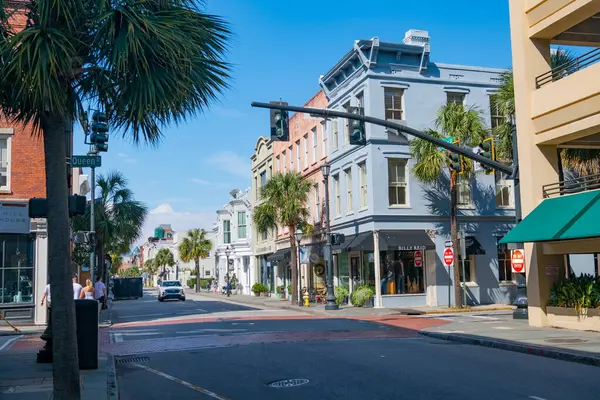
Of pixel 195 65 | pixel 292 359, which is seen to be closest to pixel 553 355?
pixel 292 359

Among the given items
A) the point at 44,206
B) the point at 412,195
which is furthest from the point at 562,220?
the point at 412,195

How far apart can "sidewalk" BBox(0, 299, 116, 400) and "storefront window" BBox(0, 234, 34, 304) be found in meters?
8.68

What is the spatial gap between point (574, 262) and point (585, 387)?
21493 millimetres

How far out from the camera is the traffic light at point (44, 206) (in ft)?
26.8

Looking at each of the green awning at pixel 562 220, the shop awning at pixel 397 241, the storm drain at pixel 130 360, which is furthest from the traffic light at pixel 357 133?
the shop awning at pixel 397 241

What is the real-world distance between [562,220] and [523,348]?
4015mm

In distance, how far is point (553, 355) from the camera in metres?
13.1

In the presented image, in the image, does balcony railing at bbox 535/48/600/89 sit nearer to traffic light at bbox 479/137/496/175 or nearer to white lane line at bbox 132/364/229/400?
traffic light at bbox 479/137/496/175

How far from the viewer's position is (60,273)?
24.2 ft

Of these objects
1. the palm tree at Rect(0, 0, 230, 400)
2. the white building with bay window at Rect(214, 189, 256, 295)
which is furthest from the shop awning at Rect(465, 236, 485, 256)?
the white building with bay window at Rect(214, 189, 256, 295)

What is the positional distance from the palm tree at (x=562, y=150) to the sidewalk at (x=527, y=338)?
301 inches

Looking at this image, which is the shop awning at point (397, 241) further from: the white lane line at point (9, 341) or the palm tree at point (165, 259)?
the palm tree at point (165, 259)

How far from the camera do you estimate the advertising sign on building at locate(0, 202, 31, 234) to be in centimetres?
2339

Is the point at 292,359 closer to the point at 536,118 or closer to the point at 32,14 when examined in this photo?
the point at 32,14
